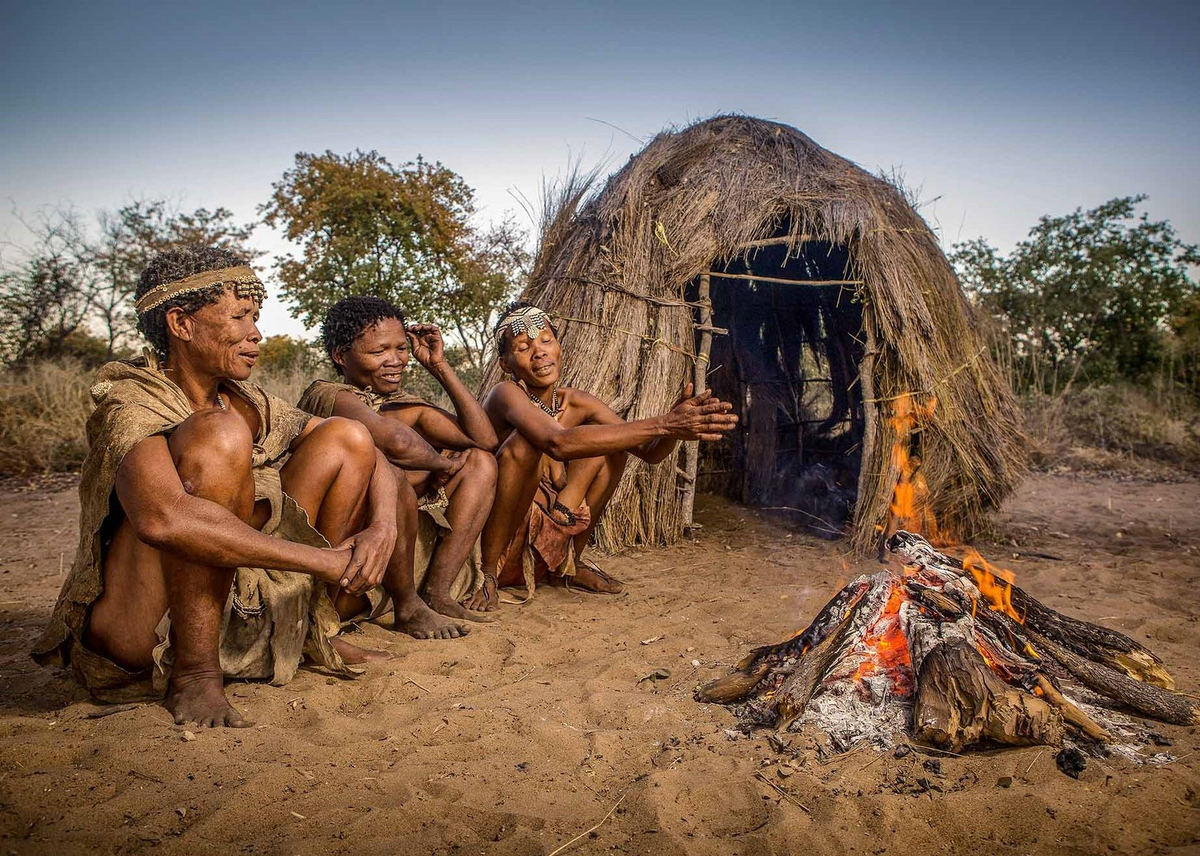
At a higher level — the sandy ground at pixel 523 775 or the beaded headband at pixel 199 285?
the beaded headband at pixel 199 285

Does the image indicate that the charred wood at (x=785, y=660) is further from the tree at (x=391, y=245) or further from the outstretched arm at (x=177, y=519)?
the tree at (x=391, y=245)

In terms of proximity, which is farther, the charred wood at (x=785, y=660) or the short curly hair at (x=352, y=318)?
the short curly hair at (x=352, y=318)

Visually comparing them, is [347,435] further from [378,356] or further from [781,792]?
[781,792]

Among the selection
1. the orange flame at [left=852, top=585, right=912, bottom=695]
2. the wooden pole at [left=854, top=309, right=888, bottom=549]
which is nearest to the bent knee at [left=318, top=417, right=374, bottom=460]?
the orange flame at [left=852, top=585, right=912, bottom=695]

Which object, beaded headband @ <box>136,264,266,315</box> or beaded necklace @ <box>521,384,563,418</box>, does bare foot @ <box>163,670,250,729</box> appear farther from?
beaded necklace @ <box>521,384,563,418</box>

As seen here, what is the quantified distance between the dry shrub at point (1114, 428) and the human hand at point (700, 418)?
6124 mm

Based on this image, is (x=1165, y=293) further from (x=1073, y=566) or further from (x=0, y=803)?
(x=0, y=803)

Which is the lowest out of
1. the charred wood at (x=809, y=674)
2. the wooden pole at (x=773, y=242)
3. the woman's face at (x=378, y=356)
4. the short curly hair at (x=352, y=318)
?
the charred wood at (x=809, y=674)

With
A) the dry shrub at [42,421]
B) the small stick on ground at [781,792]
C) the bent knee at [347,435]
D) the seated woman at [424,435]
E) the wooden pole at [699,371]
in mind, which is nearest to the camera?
the small stick on ground at [781,792]

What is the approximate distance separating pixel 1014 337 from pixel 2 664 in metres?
12.2

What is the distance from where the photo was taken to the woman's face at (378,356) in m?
3.09

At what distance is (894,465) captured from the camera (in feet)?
14.6

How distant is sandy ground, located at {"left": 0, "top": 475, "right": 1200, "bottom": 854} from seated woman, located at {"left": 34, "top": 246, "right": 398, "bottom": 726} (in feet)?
0.48

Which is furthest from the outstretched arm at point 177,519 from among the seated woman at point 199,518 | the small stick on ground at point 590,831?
the small stick on ground at point 590,831
